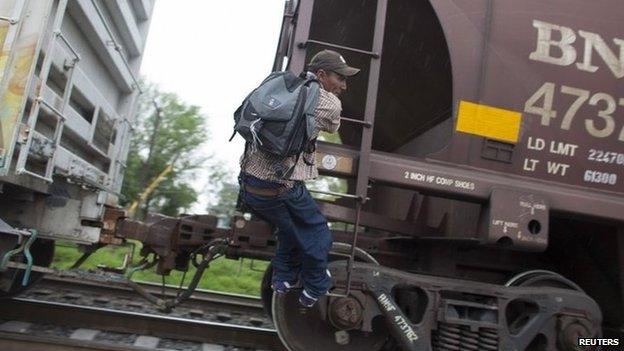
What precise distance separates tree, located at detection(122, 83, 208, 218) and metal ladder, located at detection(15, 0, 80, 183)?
95.5ft

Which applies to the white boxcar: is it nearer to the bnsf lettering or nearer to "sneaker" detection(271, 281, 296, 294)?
"sneaker" detection(271, 281, 296, 294)

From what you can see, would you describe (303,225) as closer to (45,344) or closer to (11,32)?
(45,344)

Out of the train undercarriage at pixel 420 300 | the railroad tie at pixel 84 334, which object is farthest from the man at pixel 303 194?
the railroad tie at pixel 84 334

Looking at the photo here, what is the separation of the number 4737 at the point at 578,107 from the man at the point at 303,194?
4.14 feet

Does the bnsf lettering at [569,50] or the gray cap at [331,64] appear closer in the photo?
the gray cap at [331,64]

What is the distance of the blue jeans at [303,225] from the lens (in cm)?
296

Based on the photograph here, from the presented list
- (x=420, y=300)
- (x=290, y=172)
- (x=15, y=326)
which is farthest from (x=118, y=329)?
(x=420, y=300)

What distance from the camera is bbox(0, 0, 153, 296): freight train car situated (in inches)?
118

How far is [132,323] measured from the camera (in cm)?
410

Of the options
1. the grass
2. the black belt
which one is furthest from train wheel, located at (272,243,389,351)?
the grass

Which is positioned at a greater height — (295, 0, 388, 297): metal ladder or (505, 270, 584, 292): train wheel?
(295, 0, 388, 297): metal ladder

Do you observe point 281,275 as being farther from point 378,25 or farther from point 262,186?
point 378,25

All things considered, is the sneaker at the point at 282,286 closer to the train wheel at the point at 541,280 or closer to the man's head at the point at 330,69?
the man's head at the point at 330,69

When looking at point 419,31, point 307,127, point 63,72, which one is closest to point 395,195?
point 419,31
